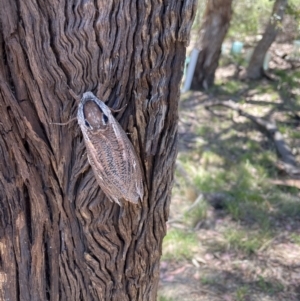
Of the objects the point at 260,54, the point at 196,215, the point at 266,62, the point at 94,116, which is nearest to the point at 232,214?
the point at 196,215

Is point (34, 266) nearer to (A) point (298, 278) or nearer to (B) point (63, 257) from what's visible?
(B) point (63, 257)

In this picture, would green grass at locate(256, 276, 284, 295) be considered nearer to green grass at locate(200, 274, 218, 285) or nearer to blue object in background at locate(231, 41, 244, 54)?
green grass at locate(200, 274, 218, 285)

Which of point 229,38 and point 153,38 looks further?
point 229,38

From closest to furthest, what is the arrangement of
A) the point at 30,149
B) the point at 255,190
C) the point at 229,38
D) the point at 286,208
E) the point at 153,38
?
the point at 153,38 → the point at 30,149 → the point at 286,208 → the point at 255,190 → the point at 229,38

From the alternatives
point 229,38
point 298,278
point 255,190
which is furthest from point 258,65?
point 298,278

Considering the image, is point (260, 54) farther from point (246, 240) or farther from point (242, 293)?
point (242, 293)

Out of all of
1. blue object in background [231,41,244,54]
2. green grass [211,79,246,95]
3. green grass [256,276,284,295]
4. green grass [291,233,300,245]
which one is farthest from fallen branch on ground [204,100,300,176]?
blue object in background [231,41,244,54]

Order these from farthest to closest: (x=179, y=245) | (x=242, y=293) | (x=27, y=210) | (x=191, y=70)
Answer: (x=191, y=70), (x=179, y=245), (x=242, y=293), (x=27, y=210)
